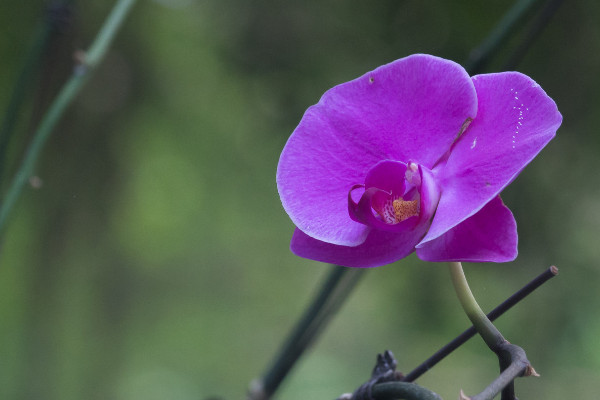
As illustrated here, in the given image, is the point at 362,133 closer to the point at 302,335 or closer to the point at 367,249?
the point at 367,249

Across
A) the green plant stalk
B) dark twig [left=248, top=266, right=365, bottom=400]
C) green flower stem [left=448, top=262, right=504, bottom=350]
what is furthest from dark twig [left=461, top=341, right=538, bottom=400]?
the green plant stalk

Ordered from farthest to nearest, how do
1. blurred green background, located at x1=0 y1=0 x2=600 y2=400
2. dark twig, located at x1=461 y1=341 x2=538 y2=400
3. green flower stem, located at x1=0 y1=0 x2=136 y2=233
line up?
blurred green background, located at x1=0 y1=0 x2=600 y2=400
green flower stem, located at x1=0 y1=0 x2=136 y2=233
dark twig, located at x1=461 y1=341 x2=538 y2=400

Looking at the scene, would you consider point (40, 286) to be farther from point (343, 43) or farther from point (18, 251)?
point (343, 43)

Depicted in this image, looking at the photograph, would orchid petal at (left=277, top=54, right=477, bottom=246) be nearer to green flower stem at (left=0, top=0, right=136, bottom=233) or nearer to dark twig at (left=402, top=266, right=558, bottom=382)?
dark twig at (left=402, top=266, right=558, bottom=382)

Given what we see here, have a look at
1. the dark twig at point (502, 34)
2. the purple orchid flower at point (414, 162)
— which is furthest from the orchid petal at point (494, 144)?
the dark twig at point (502, 34)

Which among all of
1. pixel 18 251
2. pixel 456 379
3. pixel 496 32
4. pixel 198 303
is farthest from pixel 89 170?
pixel 496 32

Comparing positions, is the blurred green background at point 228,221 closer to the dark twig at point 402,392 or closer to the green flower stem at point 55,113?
the green flower stem at point 55,113

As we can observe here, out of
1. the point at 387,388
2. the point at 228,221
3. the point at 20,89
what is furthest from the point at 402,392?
the point at 228,221
